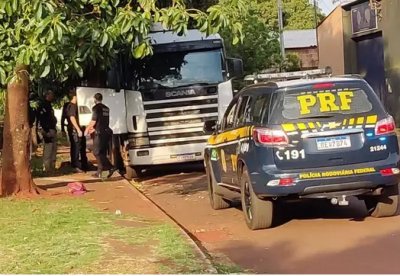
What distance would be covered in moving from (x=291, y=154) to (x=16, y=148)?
564 cm

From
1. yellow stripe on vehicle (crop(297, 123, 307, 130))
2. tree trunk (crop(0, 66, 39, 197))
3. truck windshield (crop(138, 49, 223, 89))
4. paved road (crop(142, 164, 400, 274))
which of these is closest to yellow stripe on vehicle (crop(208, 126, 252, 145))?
yellow stripe on vehicle (crop(297, 123, 307, 130))

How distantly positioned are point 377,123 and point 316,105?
2.52 ft

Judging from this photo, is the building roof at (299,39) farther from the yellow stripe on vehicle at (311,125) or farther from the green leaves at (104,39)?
the yellow stripe on vehicle at (311,125)

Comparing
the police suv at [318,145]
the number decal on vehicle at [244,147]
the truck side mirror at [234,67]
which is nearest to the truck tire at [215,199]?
the number decal on vehicle at [244,147]

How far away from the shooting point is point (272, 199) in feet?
30.1

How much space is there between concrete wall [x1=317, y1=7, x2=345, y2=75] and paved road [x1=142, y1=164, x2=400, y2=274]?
813 inches

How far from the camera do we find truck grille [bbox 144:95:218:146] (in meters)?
16.0

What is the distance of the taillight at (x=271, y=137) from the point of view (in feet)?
29.0

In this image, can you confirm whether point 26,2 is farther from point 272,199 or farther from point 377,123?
point 377,123

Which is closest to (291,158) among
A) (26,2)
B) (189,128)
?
(26,2)

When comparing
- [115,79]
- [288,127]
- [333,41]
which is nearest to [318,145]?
[288,127]

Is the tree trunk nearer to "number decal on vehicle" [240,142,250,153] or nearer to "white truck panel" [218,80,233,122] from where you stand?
"number decal on vehicle" [240,142,250,153]

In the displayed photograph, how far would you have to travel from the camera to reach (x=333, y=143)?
8.88m

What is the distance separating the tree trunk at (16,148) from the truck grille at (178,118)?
3747mm
